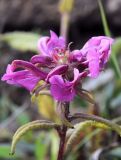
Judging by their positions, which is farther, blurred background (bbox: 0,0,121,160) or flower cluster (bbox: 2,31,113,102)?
blurred background (bbox: 0,0,121,160)

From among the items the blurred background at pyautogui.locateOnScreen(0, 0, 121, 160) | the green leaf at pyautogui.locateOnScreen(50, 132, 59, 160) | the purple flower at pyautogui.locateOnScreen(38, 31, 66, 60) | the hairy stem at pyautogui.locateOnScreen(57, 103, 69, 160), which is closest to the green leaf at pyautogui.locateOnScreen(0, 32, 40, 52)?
the blurred background at pyautogui.locateOnScreen(0, 0, 121, 160)

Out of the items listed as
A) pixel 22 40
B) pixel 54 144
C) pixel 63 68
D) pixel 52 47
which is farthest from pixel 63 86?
pixel 22 40

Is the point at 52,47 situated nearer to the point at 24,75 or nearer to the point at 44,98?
the point at 24,75

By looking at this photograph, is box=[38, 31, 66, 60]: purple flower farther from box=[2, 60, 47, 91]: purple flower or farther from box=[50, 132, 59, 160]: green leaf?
box=[50, 132, 59, 160]: green leaf

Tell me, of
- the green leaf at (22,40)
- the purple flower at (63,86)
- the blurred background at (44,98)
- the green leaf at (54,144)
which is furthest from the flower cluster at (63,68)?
the green leaf at (22,40)

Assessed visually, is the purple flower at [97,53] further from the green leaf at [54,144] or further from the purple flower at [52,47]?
the green leaf at [54,144]

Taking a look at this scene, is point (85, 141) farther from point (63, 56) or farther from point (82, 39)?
point (82, 39)

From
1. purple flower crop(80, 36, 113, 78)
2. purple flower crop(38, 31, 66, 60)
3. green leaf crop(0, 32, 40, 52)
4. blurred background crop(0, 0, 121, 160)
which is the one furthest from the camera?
green leaf crop(0, 32, 40, 52)

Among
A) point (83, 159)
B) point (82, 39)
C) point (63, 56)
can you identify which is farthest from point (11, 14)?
point (63, 56)
